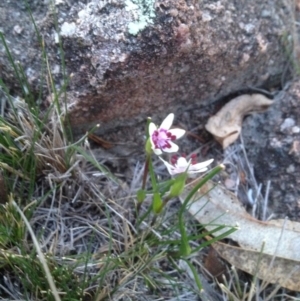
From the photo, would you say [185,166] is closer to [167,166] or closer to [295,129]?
[167,166]

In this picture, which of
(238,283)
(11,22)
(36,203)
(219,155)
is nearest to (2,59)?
(11,22)

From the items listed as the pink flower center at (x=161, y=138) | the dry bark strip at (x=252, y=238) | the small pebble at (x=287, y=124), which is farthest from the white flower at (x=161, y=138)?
the small pebble at (x=287, y=124)

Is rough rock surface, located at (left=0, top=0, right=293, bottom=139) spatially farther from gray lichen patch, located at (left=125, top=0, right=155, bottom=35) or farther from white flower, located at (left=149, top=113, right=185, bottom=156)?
white flower, located at (left=149, top=113, right=185, bottom=156)

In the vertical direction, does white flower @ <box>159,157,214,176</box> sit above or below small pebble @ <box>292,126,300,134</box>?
below

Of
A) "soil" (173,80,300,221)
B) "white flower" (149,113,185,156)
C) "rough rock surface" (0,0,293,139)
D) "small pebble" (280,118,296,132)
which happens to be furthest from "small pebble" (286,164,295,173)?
"white flower" (149,113,185,156)

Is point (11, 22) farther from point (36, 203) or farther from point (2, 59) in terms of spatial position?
point (36, 203)

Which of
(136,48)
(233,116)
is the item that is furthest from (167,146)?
(233,116)

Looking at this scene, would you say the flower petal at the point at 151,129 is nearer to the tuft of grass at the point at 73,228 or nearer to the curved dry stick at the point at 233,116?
the tuft of grass at the point at 73,228
